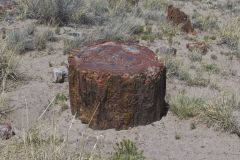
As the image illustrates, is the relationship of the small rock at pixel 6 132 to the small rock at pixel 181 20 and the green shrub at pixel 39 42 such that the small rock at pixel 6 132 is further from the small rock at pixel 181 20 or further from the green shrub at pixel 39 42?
the small rock at pixel 181 20

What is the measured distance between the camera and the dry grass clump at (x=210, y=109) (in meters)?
5.98

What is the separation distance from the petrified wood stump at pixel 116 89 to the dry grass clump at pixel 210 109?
0.91ft

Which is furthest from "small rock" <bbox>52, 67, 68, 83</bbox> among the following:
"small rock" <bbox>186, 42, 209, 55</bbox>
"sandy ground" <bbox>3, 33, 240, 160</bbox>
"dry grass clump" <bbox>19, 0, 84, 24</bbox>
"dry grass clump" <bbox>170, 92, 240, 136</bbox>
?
"small rock" <bbox>186, 42, 209, 55</bbox>

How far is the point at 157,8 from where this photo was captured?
39.5ft

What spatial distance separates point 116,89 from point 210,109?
121 centimetres

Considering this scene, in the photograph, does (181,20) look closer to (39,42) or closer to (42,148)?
(39,42)

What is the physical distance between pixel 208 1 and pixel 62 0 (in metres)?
5.05

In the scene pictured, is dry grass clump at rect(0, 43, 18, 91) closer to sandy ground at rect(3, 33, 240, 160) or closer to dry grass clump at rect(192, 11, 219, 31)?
sandy ground at rect(3, 33, 240, 160)

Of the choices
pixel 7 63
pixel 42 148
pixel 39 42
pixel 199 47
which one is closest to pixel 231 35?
pixel 199 47

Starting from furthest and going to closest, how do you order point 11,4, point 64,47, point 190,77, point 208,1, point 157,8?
point 208,1
point 157,8
point 11,4
point 64,47
point 190,77

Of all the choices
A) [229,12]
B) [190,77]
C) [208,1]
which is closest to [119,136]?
[190,77]

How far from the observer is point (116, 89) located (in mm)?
5703

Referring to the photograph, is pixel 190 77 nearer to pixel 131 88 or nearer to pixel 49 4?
pixel 131 88

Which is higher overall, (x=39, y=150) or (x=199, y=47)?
(x=39, y=150)
